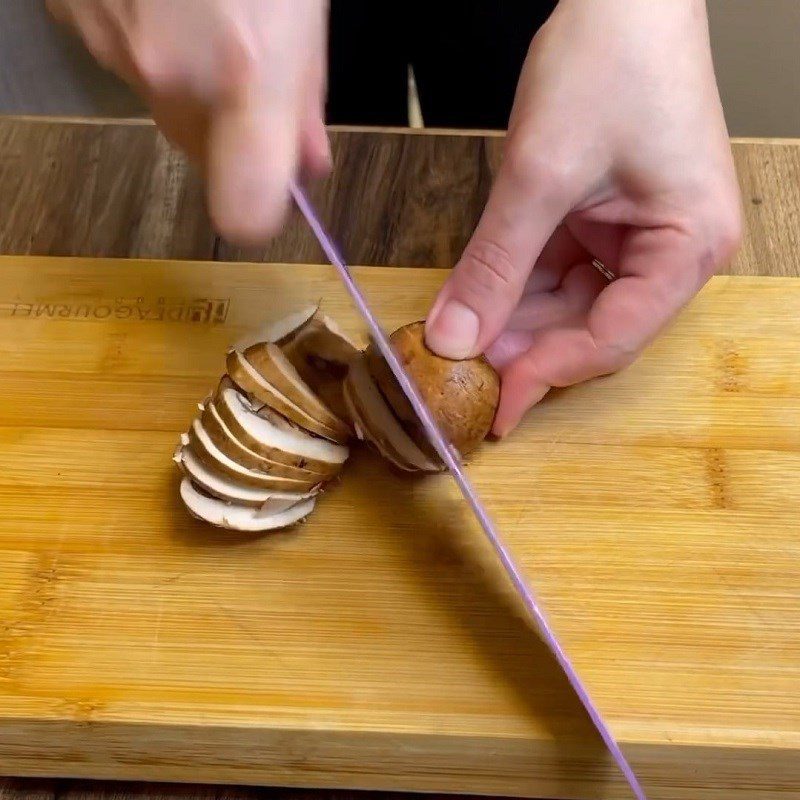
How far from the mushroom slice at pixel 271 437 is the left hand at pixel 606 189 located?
0.74ft

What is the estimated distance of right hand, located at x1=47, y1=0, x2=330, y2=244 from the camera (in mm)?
1121

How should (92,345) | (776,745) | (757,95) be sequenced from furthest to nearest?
(757,95), (92,345), (776,745)

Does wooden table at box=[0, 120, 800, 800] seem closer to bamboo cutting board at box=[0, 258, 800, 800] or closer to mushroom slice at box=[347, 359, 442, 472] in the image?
bamboo cutting board at box=[0, 258, 800, 800]

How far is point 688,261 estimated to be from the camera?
4.39ft

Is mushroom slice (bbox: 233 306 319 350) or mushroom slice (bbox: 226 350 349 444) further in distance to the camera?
mushroom slice (bbox: 233 306 319 350)

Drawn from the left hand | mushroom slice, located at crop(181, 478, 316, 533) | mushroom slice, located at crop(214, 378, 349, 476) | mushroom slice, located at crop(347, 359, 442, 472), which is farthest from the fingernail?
mushroom slice, located at crop(181, 478, 316, 533)

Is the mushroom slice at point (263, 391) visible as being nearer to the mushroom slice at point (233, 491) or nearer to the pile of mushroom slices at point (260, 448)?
the pile of mushroom slices at point (260, 448)

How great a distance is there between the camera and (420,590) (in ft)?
4.17

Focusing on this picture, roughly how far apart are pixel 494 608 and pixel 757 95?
2.19 meters

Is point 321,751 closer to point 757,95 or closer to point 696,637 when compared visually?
point 696,637

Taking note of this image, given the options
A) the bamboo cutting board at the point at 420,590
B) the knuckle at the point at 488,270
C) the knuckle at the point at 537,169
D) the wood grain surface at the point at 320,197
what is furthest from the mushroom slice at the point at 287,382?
the wood grain surface at the point at 320,197

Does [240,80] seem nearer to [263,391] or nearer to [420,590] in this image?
[263,391]

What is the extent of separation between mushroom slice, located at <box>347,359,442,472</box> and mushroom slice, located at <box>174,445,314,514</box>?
142mm

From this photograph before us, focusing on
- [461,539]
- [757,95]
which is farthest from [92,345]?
[757,95]
